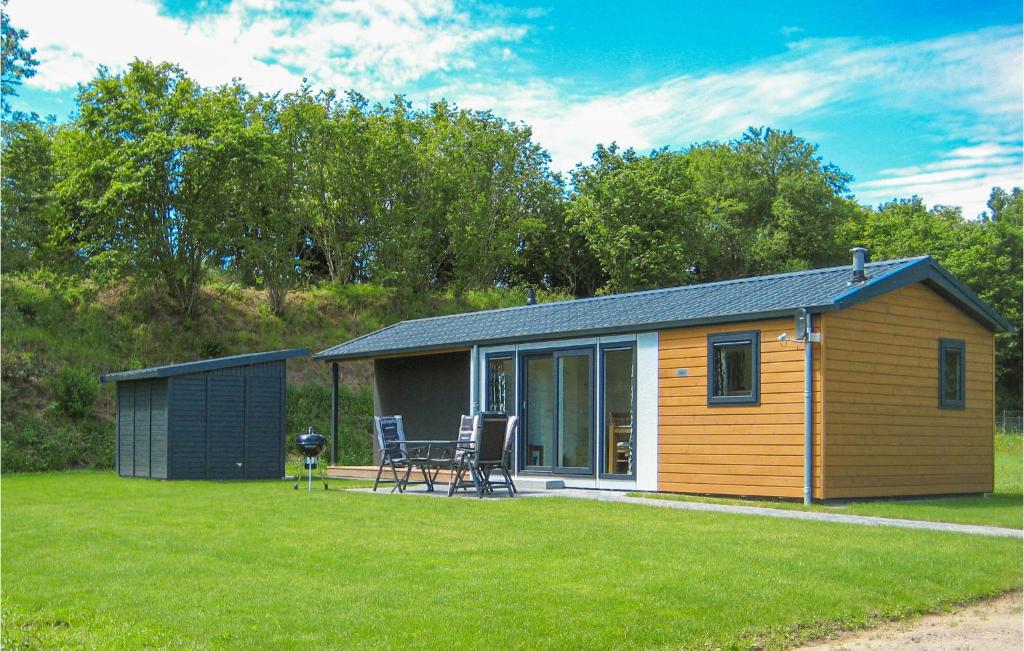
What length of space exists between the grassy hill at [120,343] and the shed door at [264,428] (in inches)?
195

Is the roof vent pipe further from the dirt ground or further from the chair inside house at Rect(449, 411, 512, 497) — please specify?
the dirt ground

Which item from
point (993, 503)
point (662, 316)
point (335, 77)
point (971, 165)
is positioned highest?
point (335, 77)

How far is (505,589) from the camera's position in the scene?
21.2 feet

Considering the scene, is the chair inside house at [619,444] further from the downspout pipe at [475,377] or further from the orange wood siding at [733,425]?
the downspout pipe at [475,377]

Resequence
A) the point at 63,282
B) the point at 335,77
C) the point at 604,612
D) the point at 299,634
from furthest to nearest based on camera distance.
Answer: the point at 335,77 < the point at 63,282 < the point at 604,612 < the point at 299,634

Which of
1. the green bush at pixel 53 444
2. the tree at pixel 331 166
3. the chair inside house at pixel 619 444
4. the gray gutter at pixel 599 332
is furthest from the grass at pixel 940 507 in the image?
the tree at pixel 331 166

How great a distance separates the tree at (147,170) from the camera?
75.4ft

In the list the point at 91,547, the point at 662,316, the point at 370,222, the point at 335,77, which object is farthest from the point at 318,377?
the point at 91,547

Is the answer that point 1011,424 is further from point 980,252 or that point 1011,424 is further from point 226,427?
point 226,427

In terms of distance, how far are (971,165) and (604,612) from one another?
16016 millimetres

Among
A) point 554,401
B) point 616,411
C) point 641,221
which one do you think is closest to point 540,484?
point 554,401

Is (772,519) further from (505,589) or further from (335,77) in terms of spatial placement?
(335,77)

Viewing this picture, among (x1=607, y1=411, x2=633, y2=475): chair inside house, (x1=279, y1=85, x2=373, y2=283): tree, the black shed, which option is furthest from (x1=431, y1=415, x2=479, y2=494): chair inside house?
(x1=279, y1=85, x2=373, y2=283): tree

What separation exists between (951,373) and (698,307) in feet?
12.0
